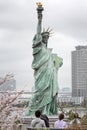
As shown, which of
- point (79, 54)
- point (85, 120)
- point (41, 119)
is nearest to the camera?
point (41, 119)

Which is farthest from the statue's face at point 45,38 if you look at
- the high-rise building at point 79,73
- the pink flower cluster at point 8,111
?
the high-rise building at point 79,73

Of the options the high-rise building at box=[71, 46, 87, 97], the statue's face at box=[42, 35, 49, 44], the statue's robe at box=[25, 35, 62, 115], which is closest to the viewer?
the statue's face at box=[42, 35, 49, 44]

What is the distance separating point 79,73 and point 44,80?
4332 inches

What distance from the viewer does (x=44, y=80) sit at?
1052 inches

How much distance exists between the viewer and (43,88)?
26.8m

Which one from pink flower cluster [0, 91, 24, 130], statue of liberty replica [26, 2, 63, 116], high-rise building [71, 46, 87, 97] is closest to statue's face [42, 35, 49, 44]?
statue of liberty replica [26, 2, 63, 116]

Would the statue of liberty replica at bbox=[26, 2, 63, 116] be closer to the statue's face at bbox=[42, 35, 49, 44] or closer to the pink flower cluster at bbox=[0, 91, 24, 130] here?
the statue's face at bbox=[42, 35, 49, 44]

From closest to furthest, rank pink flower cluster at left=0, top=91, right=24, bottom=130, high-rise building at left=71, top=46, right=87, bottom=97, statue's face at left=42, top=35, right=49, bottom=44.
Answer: pink flower cluster at left=0, top=91, right=24, bottom=130, statue's face at left=42, top=35, right=49, bottom=44, high-rise building at left=71, top=46, right=87, bottom=97

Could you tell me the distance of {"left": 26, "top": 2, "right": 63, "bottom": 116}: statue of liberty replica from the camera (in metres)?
26.4

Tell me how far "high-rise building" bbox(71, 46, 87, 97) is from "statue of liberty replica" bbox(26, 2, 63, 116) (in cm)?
10688

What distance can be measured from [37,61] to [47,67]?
1.90ft

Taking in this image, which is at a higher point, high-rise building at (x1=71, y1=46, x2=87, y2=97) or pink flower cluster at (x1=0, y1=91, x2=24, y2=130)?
high-rise building at (x1=71, y1=46, x2=87, y2=97)

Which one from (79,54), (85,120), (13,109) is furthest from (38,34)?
(79,54)

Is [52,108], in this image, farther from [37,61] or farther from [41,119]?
[41,119]
